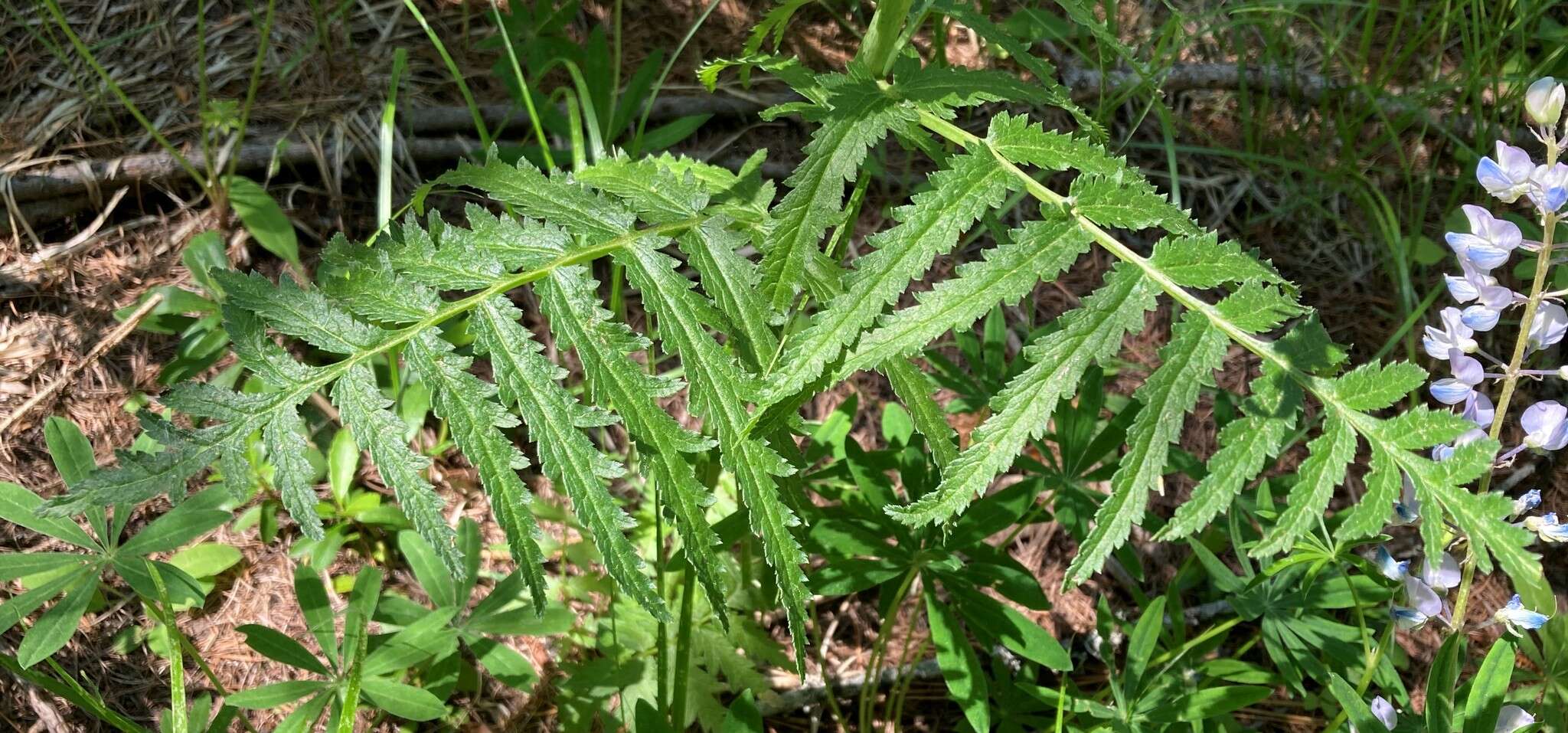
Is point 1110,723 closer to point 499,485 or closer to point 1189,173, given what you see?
point 499,485

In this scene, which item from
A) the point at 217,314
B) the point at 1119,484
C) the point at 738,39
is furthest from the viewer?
the point at 738,39

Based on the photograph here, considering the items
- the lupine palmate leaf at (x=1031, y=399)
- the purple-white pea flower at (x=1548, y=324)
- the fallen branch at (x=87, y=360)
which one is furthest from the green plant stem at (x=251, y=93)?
the purple-white pea flower at (x=1548, y=324)

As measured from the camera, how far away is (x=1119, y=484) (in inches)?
45.0

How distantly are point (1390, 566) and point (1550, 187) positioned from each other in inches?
23.0

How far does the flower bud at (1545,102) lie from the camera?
1.36m

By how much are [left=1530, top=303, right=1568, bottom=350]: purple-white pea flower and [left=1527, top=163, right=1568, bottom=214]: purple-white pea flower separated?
0.15m

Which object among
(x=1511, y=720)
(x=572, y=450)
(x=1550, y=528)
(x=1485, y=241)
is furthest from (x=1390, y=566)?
(x=572, y=450)

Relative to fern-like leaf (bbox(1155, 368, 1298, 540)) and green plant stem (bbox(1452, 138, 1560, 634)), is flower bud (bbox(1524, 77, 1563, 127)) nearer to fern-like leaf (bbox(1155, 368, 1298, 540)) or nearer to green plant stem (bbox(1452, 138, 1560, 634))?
green plant stem (bbox(1452, 138, 1560, 634))

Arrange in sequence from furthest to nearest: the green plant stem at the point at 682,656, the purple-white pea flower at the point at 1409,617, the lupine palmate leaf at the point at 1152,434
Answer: the green plant stem at the point at 682,656
the purple-white pea flower at the point at 1409,617
the lupine palmate leaf at the point at 1152,434

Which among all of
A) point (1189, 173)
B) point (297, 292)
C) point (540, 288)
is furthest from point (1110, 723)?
point (1189, 173)

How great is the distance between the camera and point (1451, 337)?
154 cm

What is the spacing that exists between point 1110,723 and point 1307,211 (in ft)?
5.84

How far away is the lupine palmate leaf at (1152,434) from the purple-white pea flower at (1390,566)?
0.66 meters

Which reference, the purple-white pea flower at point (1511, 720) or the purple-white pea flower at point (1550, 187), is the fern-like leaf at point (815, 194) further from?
the purple-white pea flower at point (1511, 720)
